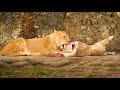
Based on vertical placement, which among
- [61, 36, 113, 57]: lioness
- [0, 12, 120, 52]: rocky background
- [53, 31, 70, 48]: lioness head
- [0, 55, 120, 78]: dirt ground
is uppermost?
[0, 12, 120, 52]: rocky background

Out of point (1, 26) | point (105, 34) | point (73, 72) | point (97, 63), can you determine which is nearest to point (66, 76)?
point (73, 72)

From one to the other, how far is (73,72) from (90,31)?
650 mm

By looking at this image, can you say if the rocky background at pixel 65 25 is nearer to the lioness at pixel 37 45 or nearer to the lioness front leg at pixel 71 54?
the lioness at pixel 37 45

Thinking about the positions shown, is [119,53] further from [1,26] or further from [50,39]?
[1,26]

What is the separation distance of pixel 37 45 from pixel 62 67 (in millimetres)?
517

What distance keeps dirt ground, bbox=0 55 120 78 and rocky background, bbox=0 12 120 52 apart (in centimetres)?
27

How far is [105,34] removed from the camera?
5.28 m

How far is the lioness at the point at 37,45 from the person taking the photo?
17.3 ft

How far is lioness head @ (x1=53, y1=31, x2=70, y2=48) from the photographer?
5273mm

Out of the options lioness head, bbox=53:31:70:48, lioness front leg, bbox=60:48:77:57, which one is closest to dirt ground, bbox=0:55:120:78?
lioness front leg, bbox=60:48:77:57

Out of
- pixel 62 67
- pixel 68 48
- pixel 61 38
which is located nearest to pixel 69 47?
pixel 68 48

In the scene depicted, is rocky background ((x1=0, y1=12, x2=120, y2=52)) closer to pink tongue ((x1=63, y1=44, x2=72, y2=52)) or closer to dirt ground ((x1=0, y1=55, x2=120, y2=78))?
pink tongue ((x1=63, y1=44, x2=72, y2=52))

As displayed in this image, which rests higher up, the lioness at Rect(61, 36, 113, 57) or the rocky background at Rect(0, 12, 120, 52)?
the rocky background at Rect(0, 12, 120, 52)

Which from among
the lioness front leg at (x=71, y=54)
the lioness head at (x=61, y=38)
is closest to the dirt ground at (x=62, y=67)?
the lioness front leg at (x=71, y=54)
